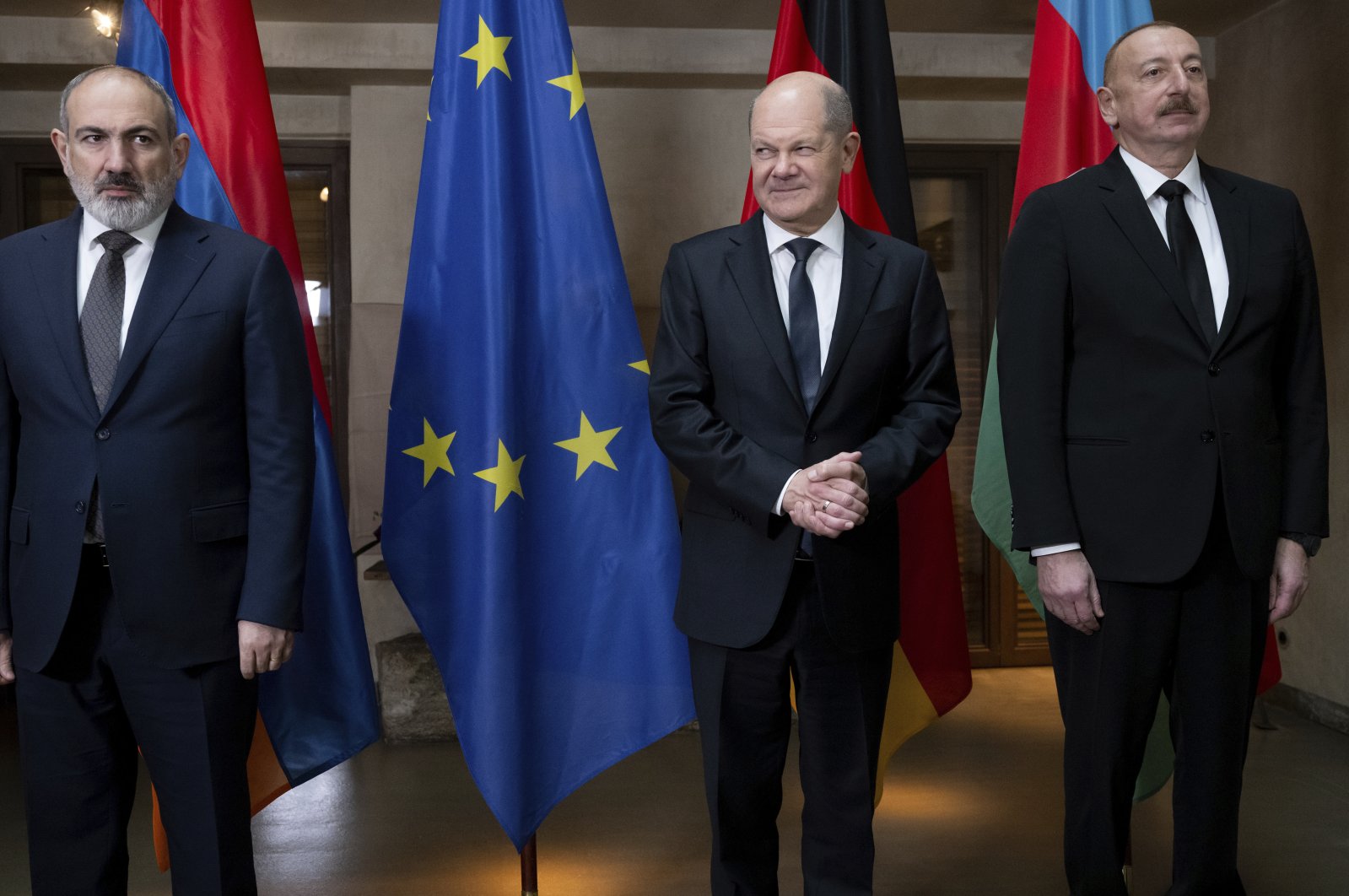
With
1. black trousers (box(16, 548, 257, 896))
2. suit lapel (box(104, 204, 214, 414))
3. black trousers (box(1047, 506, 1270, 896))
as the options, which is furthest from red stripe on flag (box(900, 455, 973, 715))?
suit lapel (box(104, 204, 214, 414))

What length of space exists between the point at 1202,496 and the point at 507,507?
1.28 m

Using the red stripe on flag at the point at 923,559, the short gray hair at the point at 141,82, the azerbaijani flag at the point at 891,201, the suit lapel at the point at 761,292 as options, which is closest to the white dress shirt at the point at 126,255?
the short gray hair at the point at 141,82

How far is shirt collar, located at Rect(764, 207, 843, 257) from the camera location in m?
1.98

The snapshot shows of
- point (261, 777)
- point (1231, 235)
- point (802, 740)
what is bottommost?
point (261, 777)

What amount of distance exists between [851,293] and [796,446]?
0.27 meters

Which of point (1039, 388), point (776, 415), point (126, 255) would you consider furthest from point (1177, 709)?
point (126, 255)

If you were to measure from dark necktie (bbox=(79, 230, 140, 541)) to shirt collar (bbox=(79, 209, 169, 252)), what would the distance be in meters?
0.02

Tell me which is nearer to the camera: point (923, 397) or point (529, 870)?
point (923, 397)

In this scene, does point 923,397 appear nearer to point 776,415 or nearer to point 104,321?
point 776,415

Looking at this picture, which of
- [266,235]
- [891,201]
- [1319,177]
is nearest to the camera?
[266,235]

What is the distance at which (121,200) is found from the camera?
1.85 meters

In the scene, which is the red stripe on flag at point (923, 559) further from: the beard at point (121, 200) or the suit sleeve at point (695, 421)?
the beard at point (121, 200)

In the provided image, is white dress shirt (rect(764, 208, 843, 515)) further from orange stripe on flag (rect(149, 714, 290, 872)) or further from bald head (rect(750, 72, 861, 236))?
orange stripe on flag (rect(149, 714, 290, 872))

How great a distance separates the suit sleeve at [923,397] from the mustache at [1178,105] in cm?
44
